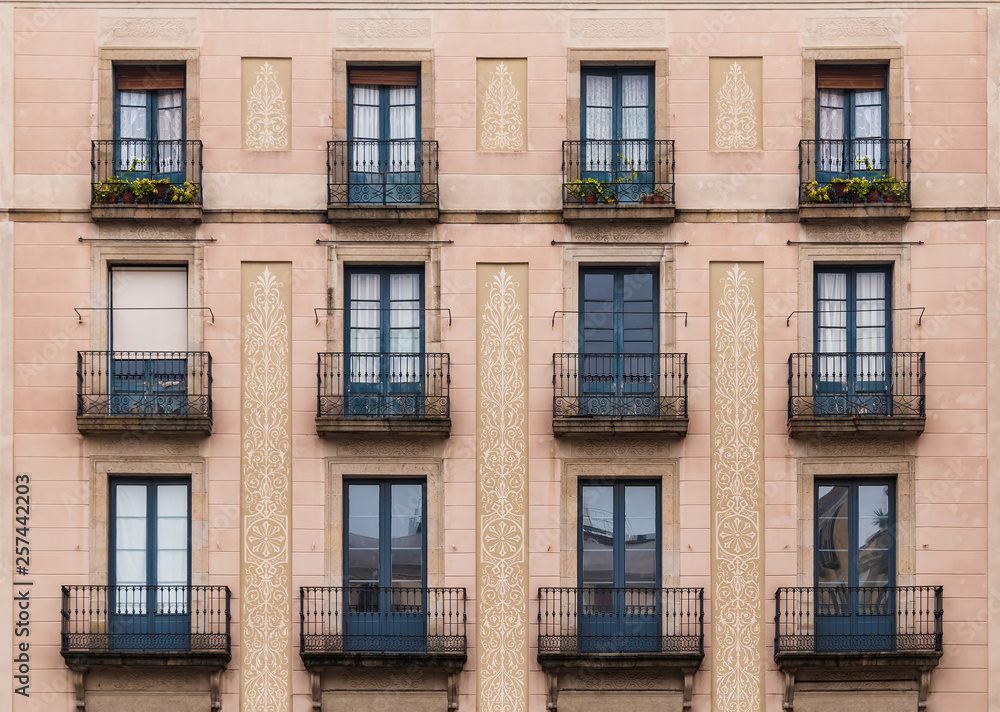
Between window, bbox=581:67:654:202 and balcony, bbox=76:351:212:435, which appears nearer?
balcony, bbox=76:351:212:435

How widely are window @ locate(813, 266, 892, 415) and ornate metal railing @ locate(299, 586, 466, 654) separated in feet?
22.4

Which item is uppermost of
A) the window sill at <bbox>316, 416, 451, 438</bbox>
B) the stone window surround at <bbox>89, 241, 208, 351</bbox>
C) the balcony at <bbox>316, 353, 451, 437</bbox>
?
the stone window surround at <bbox>89, 241, 208, 351</bbox>

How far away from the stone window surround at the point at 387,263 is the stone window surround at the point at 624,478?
305cm

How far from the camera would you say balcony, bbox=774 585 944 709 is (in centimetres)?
2467

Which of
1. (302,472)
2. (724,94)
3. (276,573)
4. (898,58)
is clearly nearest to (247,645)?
(276,573)

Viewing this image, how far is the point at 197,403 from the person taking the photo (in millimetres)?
25359

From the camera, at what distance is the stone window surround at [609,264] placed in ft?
84.6

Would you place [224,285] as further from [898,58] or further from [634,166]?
[898,58]

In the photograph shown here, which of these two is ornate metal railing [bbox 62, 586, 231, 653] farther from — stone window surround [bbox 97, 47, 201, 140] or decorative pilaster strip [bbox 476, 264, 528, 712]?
stone window surround [bbox 97, 47, 201, 140]

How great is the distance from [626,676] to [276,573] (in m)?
5.79

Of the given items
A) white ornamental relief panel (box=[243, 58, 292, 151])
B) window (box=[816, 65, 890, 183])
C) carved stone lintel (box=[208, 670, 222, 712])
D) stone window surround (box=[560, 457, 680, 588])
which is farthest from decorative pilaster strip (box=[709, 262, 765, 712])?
carved stone lintel (box=[208, 670, 222, 712])

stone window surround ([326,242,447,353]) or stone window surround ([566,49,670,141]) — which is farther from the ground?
stone window surround ([566,49,670,141])

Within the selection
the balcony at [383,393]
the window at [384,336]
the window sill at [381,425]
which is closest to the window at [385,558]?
the window sill at [381,425]

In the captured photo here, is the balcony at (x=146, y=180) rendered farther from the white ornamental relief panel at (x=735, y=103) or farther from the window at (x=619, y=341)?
the white ornamental relief panel at (x=735, y=103)
